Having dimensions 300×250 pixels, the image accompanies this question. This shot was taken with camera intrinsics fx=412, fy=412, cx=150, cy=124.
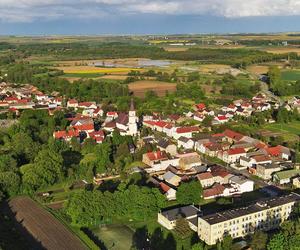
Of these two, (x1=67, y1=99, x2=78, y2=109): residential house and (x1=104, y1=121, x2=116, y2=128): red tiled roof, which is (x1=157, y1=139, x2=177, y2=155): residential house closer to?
(x1=104, y1=121, x2=116, y2=128): red tiled roof

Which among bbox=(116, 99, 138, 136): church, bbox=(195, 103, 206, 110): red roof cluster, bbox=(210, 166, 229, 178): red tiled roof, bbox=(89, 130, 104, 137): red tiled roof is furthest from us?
bbox=(195, 103, 206, 110): red roof cluster

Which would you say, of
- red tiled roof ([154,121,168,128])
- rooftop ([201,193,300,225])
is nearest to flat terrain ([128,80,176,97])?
red tiled roof ([154,121,168,128])

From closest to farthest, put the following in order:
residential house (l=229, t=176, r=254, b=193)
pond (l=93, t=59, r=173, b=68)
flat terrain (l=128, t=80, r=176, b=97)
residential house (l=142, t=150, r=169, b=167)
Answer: residential house (l=229, t=176, r=254, b=193) → residential house (l=142, t=150, r=169, b=167) → flat terrain (l=128, t=80, r=176, b=97) → pond (l=93, t=59, r=173, b=68)

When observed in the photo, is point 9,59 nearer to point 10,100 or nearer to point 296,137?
point 10,100

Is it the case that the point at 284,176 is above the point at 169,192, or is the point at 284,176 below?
below

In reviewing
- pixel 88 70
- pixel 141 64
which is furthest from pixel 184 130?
pixel 141 64

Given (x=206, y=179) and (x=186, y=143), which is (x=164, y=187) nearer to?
(x=206, y=179)
